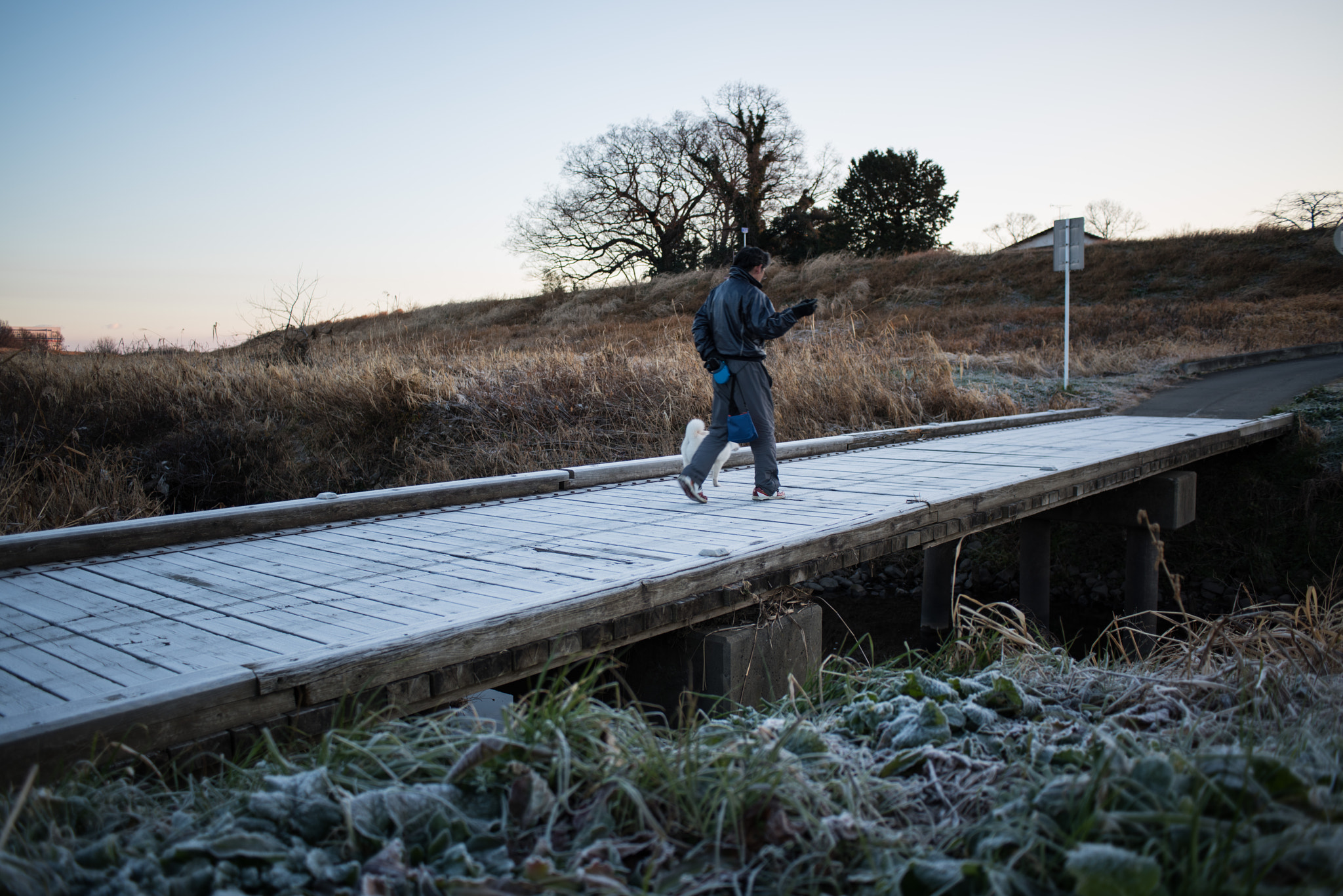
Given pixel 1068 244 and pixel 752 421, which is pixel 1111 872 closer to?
pixel 752 421

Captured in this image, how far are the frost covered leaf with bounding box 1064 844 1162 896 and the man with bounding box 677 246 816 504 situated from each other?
3.96m

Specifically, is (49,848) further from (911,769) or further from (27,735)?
Result: (911,769)

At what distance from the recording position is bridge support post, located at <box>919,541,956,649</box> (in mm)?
9461

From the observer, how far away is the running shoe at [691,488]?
584 centimetres

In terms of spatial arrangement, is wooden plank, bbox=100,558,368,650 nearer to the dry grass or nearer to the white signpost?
the dry grass

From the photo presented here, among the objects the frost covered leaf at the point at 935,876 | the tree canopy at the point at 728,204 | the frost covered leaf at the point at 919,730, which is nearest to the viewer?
the frost covered leaf at the point at 935,876

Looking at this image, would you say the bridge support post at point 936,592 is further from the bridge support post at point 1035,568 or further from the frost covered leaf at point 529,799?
the frost covered leaf at point 529,799

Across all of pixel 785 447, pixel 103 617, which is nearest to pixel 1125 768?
pixel 103 617

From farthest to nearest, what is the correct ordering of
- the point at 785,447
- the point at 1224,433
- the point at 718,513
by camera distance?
1. the point at 1224,433
2. the point at 785,447
3. the point at 718,513

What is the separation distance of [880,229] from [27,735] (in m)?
43.4

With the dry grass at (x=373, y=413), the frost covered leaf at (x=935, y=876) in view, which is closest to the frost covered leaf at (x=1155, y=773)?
the frost covered leaf at (x=935, y=876)

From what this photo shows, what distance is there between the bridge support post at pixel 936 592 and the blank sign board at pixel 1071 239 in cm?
835

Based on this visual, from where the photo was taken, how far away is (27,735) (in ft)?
7.21

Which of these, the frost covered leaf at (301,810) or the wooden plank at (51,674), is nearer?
the frost covered leaf at (301,810)
